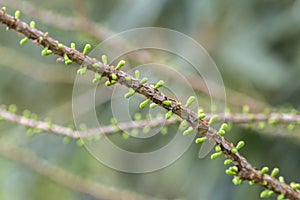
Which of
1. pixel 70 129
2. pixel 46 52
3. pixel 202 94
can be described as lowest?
pixel 46 52

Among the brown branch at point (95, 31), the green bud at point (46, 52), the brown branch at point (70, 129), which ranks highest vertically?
the brown branch at point (95, 31)

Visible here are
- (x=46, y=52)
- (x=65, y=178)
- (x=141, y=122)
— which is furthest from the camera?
(x=65, y=178)

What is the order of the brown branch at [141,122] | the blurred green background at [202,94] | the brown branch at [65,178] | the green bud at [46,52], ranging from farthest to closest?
the blurred green background at [202,94], the brown branch at [65,178], the brown branch at [141,122], the green bud at [46,52]

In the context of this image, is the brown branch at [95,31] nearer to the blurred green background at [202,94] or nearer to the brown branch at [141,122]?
the blurred green background at [202,94]

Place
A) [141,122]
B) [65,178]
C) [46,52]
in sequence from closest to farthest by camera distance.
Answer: [46,52] → [141,122] → [65,178]

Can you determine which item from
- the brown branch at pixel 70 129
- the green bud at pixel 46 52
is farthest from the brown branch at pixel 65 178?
the green bud at pixel 46 52

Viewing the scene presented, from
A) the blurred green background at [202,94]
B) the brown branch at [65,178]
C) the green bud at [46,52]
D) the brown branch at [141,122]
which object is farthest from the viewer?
the blurred green background at [202,94]

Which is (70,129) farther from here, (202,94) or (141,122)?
(202,94)

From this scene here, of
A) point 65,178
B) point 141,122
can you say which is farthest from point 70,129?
point 65,178
